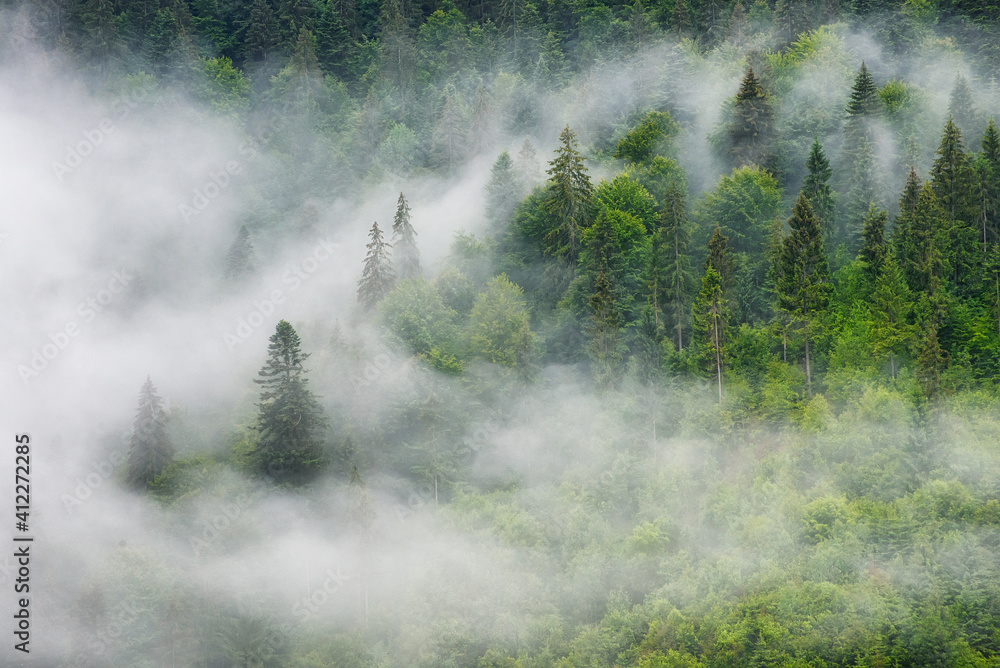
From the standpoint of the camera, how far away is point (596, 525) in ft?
280

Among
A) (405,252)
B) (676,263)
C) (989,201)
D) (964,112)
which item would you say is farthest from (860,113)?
(405,252)

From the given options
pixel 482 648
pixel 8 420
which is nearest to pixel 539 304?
pixel 482 648

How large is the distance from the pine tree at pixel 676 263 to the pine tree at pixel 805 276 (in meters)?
8.12

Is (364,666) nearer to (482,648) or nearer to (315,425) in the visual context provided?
(482,648)

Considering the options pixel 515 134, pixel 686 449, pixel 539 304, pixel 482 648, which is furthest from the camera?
pixel 515 134

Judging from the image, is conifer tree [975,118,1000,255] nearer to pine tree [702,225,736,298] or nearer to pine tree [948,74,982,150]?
pine tree [948,74,982,150]

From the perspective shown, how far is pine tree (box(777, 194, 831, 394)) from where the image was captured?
8825 cm

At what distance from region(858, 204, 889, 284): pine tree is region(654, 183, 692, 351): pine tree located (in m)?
13.0

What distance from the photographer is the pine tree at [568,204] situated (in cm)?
10038

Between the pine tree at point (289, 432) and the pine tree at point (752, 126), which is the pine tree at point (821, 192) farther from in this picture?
the pine tree at point (289, 432)

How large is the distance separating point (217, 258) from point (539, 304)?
42.9 m

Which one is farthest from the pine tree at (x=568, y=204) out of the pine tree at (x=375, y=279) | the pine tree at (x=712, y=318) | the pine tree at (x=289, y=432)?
the pine tree at (x=289, y=432)

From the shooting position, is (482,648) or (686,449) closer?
(482,648)

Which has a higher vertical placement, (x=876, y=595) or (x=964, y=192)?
(x=964, y=192)
